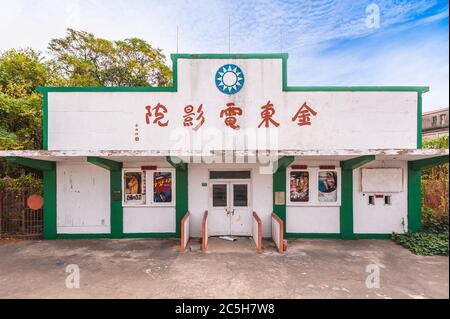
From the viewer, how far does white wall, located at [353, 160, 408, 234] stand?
761 cm

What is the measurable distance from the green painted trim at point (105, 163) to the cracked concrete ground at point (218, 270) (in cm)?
238

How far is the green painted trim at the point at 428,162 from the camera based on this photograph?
674 cm

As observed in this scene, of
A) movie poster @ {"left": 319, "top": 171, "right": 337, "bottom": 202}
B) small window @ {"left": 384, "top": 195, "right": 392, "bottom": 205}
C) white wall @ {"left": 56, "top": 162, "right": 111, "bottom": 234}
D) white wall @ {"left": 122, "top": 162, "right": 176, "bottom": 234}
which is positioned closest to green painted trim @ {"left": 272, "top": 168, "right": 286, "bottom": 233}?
movie poster @ {"left": 319, "top": 171, "right": 337, "bottom": 202}

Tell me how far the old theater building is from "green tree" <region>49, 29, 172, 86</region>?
10.1 metres

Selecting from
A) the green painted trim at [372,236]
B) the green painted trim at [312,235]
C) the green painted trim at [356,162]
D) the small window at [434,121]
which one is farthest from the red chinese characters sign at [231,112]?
the small window at [434,121]

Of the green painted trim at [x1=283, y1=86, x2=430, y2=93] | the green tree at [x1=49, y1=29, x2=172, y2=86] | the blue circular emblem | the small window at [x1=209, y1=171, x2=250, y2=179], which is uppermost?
the green tree at [x1=49, y1=29, x2=172, y2=86]

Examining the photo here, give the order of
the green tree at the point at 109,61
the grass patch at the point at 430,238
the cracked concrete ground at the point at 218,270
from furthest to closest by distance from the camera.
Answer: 1. the green tree at the point at 109,61
2. the grass patch at the point at 430,238
3. the cracked concrete ground at the point at 218,270

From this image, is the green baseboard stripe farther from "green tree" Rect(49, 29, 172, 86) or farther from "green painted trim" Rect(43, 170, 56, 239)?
"green tree" Rect(49, 29, 172, 86)

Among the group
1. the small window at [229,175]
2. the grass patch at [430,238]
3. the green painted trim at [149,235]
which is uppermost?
the small window at [229,175]

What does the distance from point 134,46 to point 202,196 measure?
15.5 m

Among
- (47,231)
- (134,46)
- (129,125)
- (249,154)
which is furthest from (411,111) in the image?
(134,46)

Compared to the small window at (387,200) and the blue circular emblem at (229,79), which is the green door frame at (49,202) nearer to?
the blue circular emblem at (229,79)

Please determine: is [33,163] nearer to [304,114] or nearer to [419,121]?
[304,114]

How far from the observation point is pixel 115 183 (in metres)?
7.74
